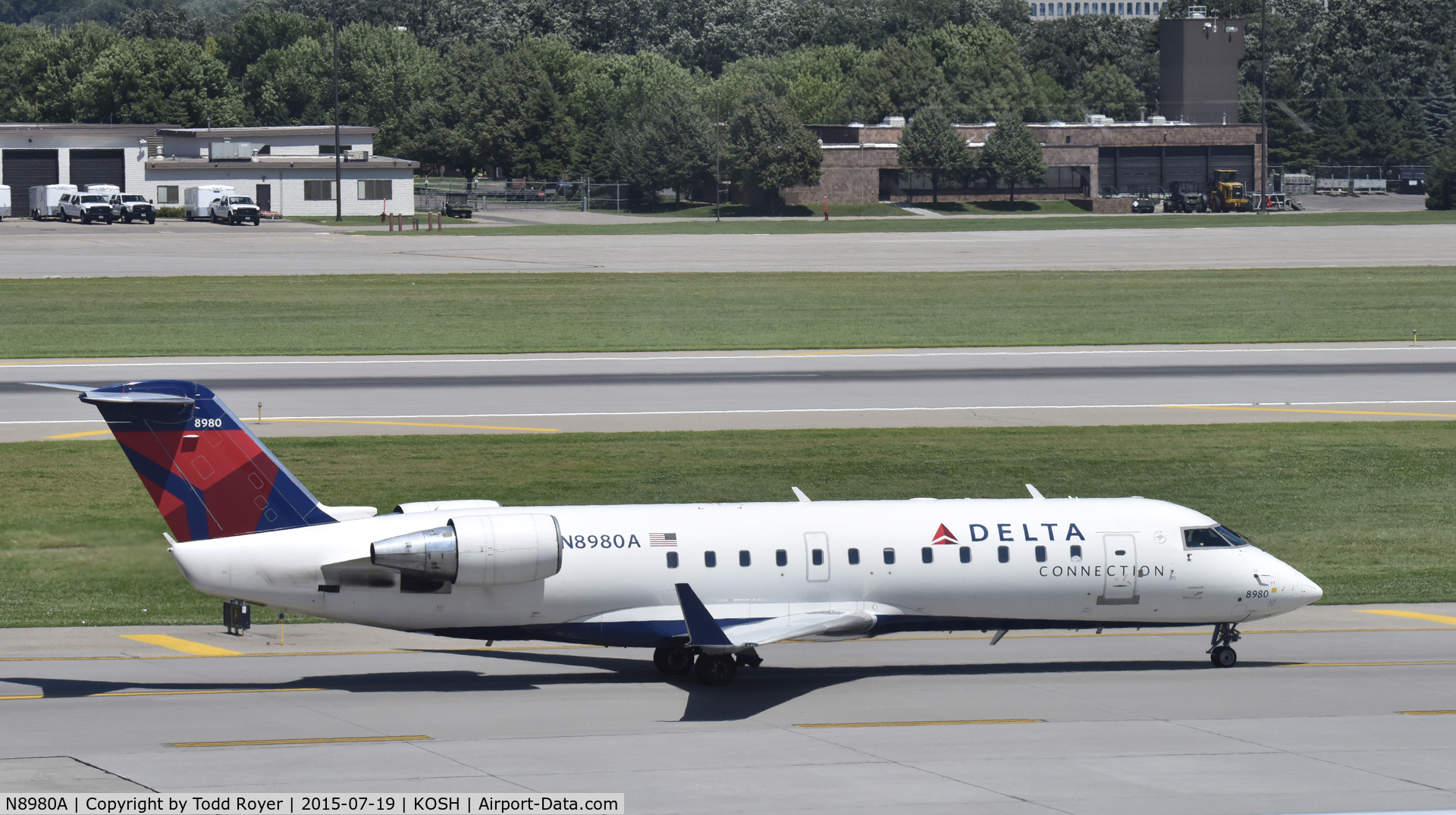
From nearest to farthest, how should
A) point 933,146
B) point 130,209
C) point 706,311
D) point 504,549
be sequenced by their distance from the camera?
1. point 504,549
2. point 706,311
3. point 130,209
4. point 933,146

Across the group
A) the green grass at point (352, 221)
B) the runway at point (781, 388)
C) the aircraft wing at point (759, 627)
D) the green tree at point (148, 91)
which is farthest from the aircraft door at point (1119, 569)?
the green tree at point (148, 91)

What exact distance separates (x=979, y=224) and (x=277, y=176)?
65171 mm

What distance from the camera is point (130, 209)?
141 meters

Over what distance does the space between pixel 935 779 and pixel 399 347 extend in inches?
2014

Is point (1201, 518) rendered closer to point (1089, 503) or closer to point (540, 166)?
point (1089, 503)

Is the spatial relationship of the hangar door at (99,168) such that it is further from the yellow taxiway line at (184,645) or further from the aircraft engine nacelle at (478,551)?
the aircraft engine nacelle at (478,551)

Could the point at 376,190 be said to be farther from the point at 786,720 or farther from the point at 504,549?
the point at 786,720

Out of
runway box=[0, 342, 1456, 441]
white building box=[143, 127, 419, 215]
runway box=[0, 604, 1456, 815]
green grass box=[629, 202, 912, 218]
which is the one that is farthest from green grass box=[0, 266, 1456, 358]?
green grass box=[629, 202, 912, 218]

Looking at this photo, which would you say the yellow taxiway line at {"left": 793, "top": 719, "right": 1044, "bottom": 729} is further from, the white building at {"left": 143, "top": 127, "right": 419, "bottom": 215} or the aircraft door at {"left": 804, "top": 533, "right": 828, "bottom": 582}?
the white building at {"left": 143, "top": 127, "right": 419, "bottom": 215}

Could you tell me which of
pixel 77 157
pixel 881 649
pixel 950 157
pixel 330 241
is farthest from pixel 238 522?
pixel 950 157

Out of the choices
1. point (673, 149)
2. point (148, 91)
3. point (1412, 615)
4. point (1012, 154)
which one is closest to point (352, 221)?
point (673, 149)

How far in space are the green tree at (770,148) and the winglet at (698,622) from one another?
149 m

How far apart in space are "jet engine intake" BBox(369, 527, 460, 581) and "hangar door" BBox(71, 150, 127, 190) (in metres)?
144

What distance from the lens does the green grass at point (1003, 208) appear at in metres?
177
